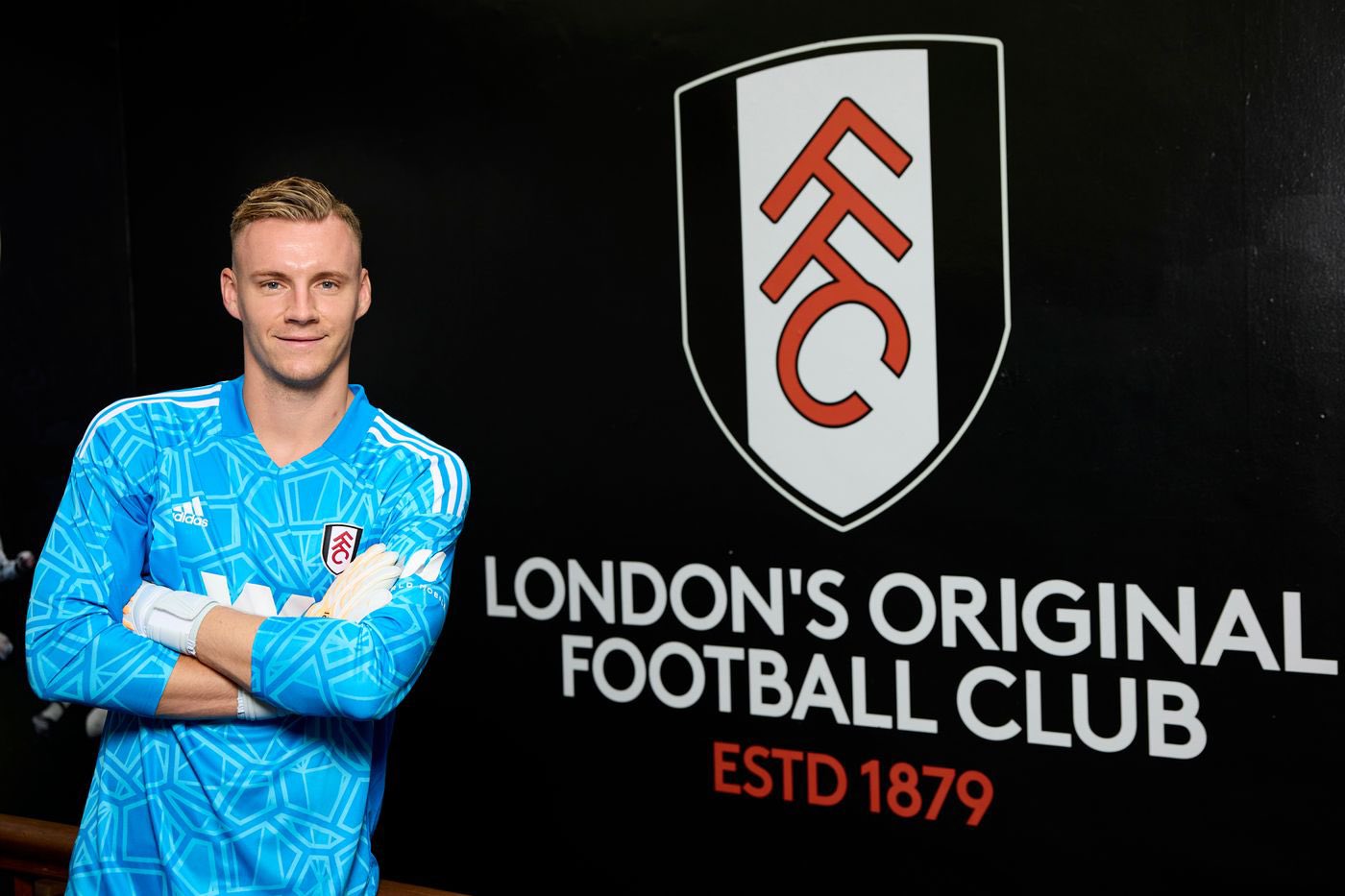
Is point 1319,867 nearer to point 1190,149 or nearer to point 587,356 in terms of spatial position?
point 1190,149

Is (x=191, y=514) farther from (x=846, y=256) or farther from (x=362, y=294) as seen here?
(x=846, y=256)

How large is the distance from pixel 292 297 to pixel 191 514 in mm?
295

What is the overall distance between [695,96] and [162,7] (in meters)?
1.30

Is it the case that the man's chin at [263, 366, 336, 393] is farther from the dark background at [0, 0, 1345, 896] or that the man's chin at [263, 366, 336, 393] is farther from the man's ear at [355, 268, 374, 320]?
the dark background at [0, 0, 1345, 896]

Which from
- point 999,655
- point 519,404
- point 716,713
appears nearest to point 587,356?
point 519,404

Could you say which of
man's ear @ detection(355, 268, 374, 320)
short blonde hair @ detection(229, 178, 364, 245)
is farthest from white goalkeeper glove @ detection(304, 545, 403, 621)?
short blonde hair @ detection(229, 178, 364, 245)

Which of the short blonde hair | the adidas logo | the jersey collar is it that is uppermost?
the short blonde hair

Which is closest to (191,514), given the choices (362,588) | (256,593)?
(256,593)

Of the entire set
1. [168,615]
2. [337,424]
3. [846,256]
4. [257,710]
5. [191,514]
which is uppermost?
[846,256]

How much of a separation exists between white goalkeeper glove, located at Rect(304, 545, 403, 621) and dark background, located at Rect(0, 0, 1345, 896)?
3.33 feet

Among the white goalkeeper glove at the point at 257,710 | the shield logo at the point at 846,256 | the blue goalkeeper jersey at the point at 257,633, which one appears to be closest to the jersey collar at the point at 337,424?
the blue goalkeeper jersey at the point at 257,633

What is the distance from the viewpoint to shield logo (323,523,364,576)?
169 cm

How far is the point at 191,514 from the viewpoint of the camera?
1687mm

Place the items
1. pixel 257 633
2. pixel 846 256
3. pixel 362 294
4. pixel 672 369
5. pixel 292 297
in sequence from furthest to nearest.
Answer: pixel 672 369, pixel 846 256, pixel 362 294, pixel 292 297, pixel 257 633
